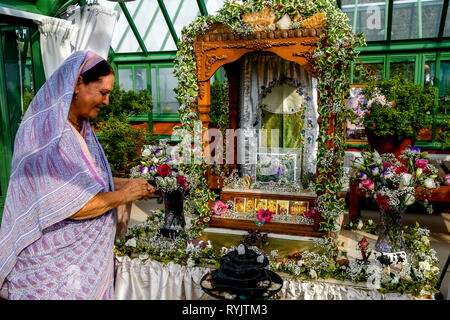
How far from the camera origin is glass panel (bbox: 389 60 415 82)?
24.7ft

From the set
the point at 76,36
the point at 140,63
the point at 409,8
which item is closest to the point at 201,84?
the point at 76,36

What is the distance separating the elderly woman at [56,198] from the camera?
1.50 m

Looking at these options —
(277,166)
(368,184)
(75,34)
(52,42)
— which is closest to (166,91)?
(75,34)

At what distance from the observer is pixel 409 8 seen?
6988 mm

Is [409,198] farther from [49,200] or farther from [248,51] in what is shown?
[49,200]

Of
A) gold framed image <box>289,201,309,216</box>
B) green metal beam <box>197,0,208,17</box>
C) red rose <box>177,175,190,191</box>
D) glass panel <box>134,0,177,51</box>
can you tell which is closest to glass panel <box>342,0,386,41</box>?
green metal beam <box>197,0,208,17</box>

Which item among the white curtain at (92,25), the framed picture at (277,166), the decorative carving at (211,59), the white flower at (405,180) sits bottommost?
the framed picture at (277,166)

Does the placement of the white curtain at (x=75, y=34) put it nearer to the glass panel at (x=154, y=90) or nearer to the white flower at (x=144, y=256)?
the glass panel at (x=154, y=90)

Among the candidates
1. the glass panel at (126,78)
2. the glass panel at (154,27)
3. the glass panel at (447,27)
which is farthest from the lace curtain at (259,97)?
the glass panel at (126,78)

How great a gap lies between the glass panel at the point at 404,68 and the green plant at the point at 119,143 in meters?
5.38

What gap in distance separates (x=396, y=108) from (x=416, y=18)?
3.51m

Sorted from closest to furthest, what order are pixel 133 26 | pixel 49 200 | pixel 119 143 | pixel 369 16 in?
pixel 49 200, pixel 119 143, pixel 369 16, pixel 133 26

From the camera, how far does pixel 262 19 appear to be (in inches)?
132

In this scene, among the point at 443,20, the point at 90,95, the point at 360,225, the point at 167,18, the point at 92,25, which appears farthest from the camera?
the point at 167,18
